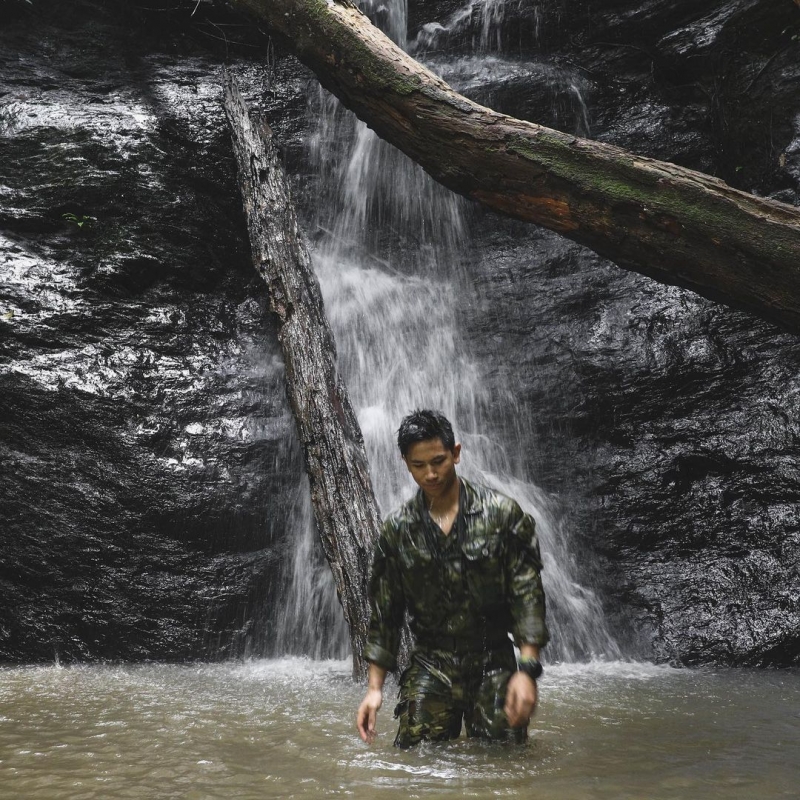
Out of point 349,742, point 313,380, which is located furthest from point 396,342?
point 349,742

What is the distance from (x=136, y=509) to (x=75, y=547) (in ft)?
1.75

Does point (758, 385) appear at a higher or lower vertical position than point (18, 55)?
lower

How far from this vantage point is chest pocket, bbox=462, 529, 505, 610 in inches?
111

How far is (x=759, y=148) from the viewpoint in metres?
7.76

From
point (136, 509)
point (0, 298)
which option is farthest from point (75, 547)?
point (0, 298)

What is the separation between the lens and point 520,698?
99.2 inches

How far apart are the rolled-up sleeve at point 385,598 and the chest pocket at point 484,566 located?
Result: 313 mm

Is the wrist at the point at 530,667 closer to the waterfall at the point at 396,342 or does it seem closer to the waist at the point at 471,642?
the waist at the point at 471,642

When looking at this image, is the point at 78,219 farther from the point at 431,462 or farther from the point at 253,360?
the point at 431,462

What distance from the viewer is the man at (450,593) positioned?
9.19 feet

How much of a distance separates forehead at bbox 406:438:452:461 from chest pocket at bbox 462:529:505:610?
37cm

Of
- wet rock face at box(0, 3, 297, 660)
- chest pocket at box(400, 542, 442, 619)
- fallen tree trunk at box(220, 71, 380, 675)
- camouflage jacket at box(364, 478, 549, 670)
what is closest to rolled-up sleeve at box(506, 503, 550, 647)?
camouflage jacket at box(364, 478, 549, 670)

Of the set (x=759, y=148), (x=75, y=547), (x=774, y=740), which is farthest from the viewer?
(x=759, y=148)

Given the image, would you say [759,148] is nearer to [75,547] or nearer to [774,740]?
[774,740]
